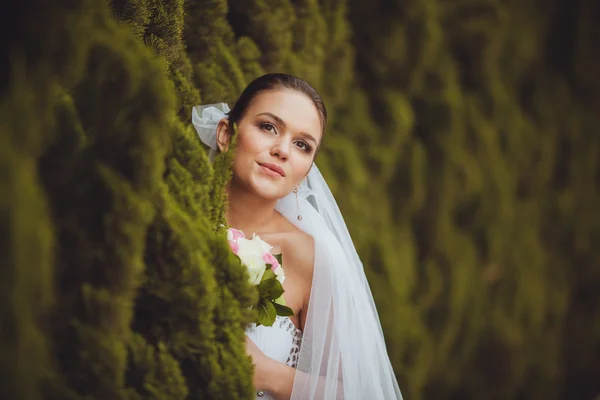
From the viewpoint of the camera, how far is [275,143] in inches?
85.7

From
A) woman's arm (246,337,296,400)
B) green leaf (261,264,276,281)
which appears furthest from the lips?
woman's arm (246,337,296,400)

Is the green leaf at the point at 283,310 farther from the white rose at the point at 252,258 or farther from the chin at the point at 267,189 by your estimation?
the chin at the point at 267,189

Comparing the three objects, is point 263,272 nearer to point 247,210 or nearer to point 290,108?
point 247,210

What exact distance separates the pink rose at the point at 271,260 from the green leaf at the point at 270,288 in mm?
48

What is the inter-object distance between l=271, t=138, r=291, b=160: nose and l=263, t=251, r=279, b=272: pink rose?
0.33 m

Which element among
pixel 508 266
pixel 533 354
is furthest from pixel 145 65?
pixel 533 354

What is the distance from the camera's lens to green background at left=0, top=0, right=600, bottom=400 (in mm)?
1442

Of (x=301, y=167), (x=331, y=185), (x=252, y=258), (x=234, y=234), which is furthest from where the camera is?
(x=331, y=185)

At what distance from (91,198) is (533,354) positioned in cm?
392

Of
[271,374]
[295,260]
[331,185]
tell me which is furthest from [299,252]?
[331,185]

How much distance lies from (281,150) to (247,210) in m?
0.25

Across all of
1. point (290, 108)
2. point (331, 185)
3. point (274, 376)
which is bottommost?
point (274, 376)

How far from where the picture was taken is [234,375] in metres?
1.89

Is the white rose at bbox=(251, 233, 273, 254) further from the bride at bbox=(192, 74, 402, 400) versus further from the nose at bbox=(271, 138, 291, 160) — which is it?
the nose at bbox=(271, 138, 291, 160)
